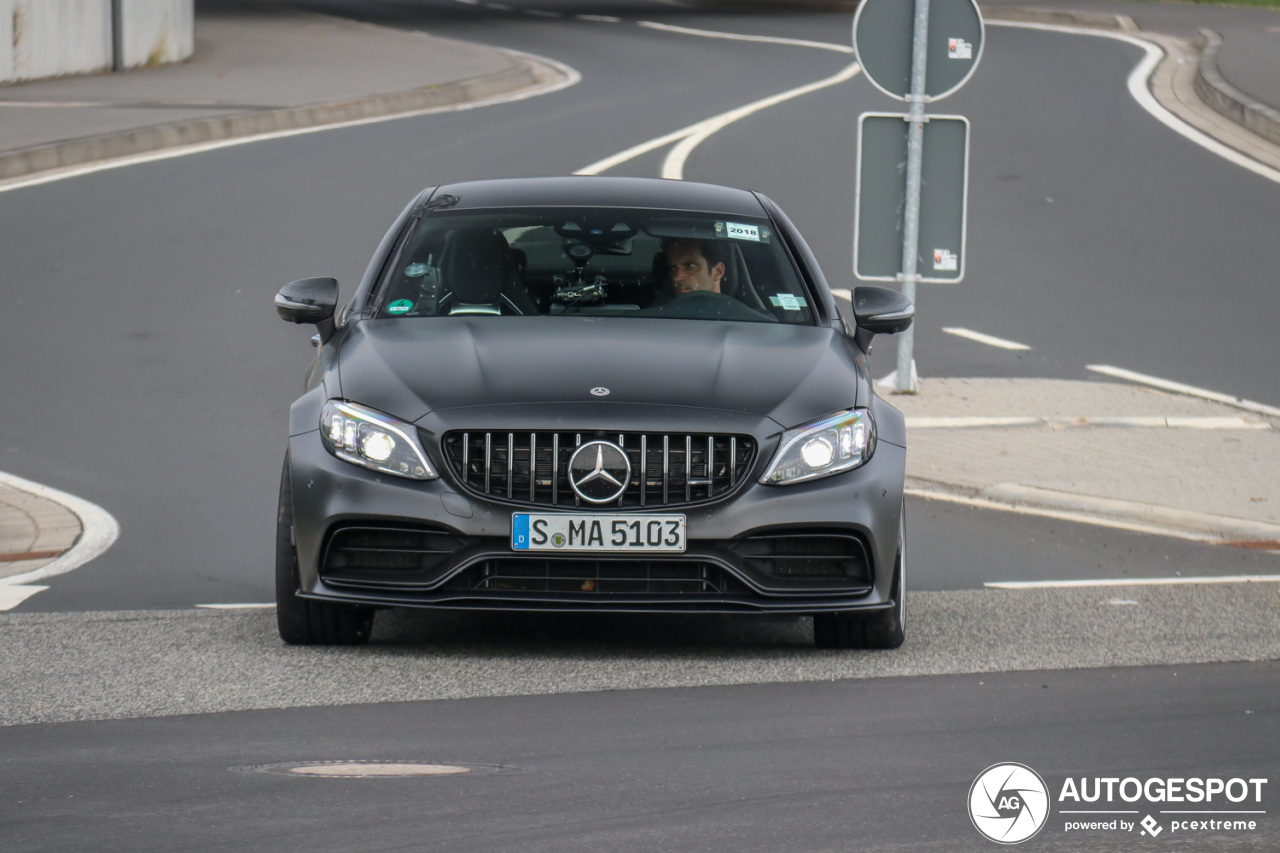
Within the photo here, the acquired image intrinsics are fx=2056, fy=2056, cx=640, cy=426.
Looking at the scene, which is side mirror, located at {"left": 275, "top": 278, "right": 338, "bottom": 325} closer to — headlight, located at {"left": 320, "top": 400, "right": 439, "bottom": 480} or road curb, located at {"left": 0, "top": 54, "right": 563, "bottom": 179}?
headlight, located at {"left": 320, "top": 400, "right": 439, "bottom": 480}

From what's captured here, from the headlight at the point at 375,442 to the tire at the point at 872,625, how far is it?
137 cm

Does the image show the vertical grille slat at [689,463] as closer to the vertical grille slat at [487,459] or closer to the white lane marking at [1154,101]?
the vertical grille slat at [487,459]

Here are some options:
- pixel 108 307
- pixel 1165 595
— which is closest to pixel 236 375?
pixel 108 307

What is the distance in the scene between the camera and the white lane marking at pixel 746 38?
36.3 m

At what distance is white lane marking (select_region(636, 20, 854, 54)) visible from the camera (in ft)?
119

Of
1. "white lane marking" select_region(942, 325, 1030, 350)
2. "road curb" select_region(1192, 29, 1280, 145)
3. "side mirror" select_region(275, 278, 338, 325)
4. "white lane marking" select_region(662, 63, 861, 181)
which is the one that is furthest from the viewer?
"road curb" select_region(1192, 29, 1280, 145)

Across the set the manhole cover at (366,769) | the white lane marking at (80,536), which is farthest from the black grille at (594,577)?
the white lane marking at (80,536)

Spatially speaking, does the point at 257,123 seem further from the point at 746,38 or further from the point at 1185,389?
the point at 746,38

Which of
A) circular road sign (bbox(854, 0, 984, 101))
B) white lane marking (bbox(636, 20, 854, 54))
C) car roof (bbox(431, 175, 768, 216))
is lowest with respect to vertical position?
white lane marking (bbox(636, 20, 854, 54))

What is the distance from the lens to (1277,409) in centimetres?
1212

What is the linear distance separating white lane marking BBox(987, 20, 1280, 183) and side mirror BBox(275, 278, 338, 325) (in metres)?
14.9

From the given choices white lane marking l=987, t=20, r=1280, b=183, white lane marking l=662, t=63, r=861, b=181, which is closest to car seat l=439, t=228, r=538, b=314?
white lane marking l=662, t=63, r=861, b=181

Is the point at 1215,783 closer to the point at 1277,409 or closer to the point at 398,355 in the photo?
the point at 398,355

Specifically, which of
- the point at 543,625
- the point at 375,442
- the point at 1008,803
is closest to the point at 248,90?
the point at 543,625
